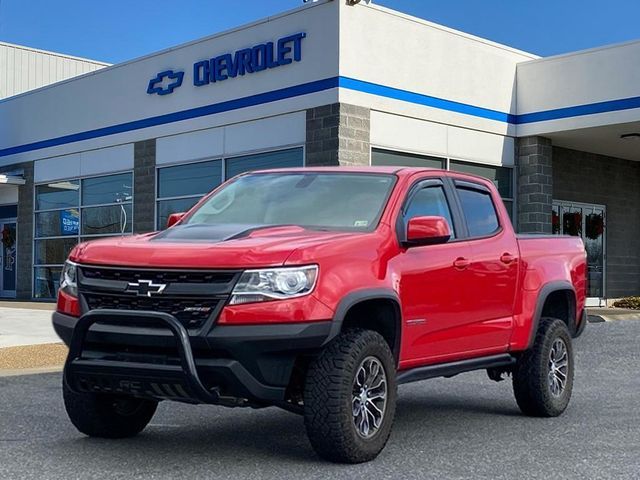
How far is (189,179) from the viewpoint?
67.2ft

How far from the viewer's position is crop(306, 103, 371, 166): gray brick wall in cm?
1691

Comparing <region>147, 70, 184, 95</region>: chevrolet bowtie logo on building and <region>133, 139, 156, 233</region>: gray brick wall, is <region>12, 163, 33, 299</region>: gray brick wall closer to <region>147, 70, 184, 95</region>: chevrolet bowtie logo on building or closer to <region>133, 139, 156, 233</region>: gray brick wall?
<region>133, 139, 156, 233</region>: gray brick wall

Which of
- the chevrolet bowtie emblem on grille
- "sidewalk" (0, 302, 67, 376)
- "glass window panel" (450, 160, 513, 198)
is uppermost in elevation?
"glass window panel" (450, 160, 513, 198)

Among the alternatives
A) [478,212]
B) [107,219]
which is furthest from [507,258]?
[107,219]


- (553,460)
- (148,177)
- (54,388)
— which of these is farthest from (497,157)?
(553,460)

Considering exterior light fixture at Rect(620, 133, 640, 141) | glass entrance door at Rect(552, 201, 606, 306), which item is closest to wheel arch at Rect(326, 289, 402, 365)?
exterior light fixture at Rect(620, 133, 640, 141)

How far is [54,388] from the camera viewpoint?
9062 mm

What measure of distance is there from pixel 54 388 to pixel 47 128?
17015 mm

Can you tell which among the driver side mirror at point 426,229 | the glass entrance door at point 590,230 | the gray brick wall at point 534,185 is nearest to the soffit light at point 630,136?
the gray brick wall at point 534,185

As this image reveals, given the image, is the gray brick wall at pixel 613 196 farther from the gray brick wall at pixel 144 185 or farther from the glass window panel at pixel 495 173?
the gray brick wall at pixel 144 185

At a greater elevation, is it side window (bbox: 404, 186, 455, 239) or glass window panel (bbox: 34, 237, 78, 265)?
side window (bbox: 404, 186, 455, 239)

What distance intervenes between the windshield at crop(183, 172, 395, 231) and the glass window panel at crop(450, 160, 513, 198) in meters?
12.9

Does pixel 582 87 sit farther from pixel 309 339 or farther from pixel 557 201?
pixel 309 339

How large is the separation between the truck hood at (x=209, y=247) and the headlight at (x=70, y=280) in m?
0.07
